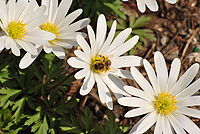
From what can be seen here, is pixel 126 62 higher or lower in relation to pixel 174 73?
lower

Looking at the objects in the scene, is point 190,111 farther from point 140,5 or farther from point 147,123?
point 140,5

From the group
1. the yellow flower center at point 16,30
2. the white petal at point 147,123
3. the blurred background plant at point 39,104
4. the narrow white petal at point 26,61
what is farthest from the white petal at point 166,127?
the yellow flower center at point 16,30

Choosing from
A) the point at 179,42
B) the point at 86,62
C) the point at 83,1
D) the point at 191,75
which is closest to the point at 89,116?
the point at 86,62

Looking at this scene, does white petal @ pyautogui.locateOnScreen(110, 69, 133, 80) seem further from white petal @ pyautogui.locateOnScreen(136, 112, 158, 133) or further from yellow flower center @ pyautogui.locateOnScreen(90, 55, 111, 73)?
white petal @ pyautogui.locateOnScreen(136, 112, 158, 133)

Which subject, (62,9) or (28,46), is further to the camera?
(62,9)

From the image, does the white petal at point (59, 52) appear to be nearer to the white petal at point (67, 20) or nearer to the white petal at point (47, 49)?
the white petal at point (47, 49)

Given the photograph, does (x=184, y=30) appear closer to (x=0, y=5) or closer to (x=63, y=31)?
(x=63, y=31)

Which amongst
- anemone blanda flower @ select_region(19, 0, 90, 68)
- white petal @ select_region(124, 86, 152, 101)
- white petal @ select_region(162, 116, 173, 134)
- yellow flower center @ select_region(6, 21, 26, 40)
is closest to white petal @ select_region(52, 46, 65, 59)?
anemone blanda flower @ select_region(19, 0, 90, 68)

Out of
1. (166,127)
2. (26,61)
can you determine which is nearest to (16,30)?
(26,61)
